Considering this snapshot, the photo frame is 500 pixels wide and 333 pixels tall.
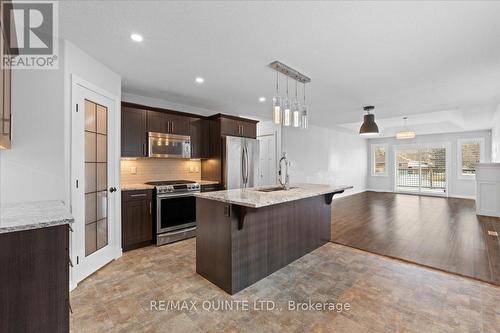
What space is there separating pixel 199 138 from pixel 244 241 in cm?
271

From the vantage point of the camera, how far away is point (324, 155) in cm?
785

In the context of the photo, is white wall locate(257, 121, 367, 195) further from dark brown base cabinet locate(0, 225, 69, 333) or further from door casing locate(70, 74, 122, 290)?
dark brown base cabinet locate(0, 225, 69, 333)

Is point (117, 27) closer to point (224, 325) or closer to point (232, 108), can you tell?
point (224, 325)

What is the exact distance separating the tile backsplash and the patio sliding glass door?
30.3ft

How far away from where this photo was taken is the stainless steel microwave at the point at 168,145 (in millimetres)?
3783

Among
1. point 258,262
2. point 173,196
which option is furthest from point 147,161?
point 258,262

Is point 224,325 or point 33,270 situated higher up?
point 33,270

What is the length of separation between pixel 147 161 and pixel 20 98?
2.07 metres

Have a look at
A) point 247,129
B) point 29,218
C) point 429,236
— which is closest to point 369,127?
point 429,236

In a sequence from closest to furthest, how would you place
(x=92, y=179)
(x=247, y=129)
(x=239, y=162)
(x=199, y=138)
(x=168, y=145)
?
→ (x=92, y=179) → (x=168, y=145) → (x=199, y=138) → (x=239, y=162) → (x=247, y=129)

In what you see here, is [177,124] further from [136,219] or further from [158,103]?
[136,219]

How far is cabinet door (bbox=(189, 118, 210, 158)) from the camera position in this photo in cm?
438

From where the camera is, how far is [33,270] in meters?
1.36

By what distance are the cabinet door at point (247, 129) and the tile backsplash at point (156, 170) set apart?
1184 millimetres
